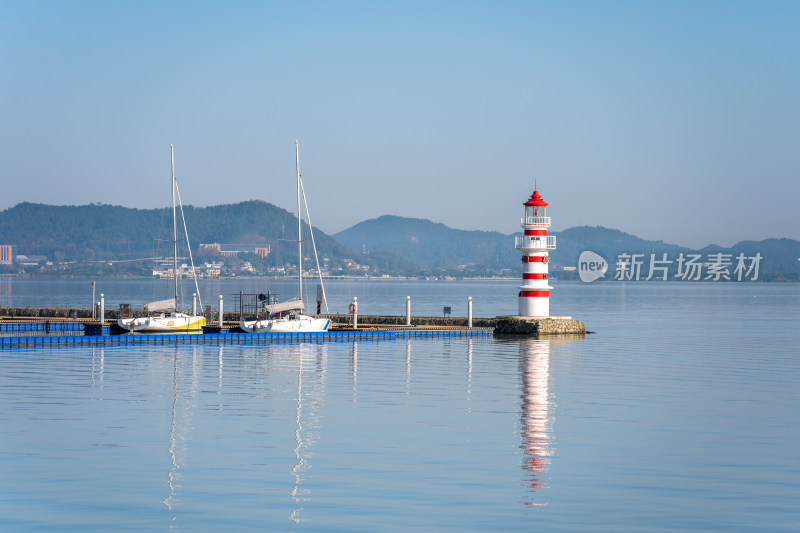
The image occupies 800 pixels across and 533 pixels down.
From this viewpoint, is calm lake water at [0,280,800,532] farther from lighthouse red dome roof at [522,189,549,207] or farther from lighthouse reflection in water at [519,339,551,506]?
lighthouse red dome roof at [522,189,549,207]

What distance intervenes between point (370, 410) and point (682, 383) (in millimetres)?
13235

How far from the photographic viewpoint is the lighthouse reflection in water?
717 inches

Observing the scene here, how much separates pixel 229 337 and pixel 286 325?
10.9ft

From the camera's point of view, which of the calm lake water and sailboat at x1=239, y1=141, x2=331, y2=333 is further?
sailboat at x1=239, y1=141, x2=331, y2=333

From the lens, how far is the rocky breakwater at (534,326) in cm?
5491

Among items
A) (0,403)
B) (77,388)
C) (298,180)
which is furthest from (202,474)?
(298,180)

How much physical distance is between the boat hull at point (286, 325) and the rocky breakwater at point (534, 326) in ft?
33.6

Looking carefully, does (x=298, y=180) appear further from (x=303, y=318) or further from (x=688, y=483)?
(x=688, y=483)

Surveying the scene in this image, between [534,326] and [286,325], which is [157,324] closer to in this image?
[286,325]

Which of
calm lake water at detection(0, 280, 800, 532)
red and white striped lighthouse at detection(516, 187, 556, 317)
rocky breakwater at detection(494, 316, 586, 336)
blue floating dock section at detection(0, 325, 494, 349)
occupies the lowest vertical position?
calm lake water at detection(0, 280, 800, 532)

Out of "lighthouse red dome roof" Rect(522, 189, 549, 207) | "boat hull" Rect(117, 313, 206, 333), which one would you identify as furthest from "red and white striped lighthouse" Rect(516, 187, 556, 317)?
"boat hull" Rect(117, 313, 206, 333)

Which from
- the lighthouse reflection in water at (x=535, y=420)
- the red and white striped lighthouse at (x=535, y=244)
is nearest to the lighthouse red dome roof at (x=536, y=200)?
the red and white striped lighthouse at (x=535, y=244)

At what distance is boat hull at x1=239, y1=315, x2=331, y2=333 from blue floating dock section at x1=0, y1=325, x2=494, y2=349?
0.96 feet

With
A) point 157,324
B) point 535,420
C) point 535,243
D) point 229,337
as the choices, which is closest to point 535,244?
point 535,243
